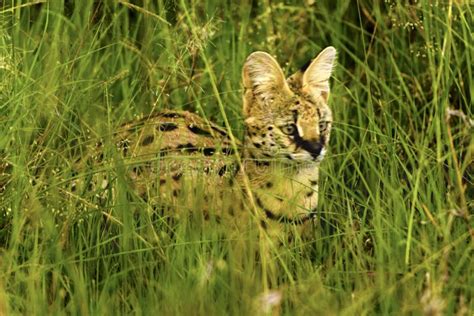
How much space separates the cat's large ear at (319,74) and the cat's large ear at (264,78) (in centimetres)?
8

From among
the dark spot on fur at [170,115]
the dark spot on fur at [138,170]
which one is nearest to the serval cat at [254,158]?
the dark spot on fur at [138,170]

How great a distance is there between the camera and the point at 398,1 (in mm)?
4648

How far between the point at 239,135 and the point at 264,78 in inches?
20.0

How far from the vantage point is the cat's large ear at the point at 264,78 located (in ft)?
13.9

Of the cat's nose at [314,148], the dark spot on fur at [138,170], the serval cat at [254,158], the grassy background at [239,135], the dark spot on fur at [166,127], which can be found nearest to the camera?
the grassy background at [239,135]

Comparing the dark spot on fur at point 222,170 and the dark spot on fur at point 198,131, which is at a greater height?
the dark spot on fur at point 198,131

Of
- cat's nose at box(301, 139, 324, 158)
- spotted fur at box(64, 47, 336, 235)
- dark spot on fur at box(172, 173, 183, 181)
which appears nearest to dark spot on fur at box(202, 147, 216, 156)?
spotted fur at box(64, 47, 336, 235)

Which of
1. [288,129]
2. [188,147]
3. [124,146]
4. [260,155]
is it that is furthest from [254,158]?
[124,146]

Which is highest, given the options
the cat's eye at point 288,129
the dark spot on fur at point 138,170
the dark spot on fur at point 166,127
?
the cat's eye at point 288,129

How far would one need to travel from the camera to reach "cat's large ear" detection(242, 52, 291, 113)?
4227 millimetres

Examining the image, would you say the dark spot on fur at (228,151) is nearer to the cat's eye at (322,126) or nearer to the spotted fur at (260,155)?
the spotted fur at (260,155)

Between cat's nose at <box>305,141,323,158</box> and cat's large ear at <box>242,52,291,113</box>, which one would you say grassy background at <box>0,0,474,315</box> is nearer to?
cat's nose at <box>305,141,323,158</box>

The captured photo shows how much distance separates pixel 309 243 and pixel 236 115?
1223 mm

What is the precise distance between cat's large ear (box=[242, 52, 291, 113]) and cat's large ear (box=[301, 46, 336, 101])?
0.08 meters
